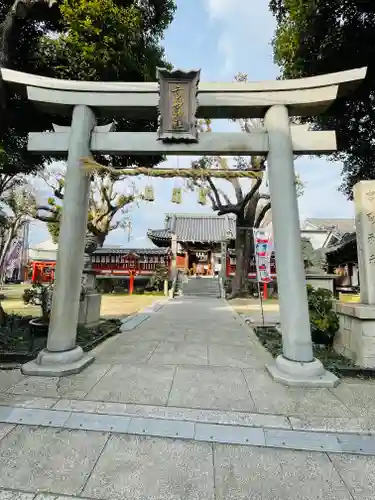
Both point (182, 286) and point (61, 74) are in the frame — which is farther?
point (182, 286)

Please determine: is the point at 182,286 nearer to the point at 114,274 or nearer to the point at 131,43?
the point at 114,274

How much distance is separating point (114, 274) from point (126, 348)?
836 inches

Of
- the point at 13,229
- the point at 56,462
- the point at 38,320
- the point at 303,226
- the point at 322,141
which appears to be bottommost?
the point at 56,462

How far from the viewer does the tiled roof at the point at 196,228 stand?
29.9 meters

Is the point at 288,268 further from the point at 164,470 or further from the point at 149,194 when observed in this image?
the point at 149,194

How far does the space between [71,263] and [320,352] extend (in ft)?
15.4

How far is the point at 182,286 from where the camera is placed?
966 inches

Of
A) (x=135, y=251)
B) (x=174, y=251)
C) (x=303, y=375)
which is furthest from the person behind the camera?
(x=174, y=251)

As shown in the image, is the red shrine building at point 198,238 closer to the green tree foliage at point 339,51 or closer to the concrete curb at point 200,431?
the green tree foliage at point 339,51

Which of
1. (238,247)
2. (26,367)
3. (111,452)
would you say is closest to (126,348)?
(26,367)

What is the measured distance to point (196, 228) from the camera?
3238 centimetres

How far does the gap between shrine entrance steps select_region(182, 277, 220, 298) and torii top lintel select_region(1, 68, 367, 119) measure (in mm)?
18226

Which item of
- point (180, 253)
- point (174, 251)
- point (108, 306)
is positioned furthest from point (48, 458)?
point (180, 253)

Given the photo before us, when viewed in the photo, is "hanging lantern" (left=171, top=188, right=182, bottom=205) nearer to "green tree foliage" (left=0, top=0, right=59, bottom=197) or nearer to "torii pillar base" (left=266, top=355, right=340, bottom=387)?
"green tree foliage" (left=0, top=0, right=59, bottom=197)
